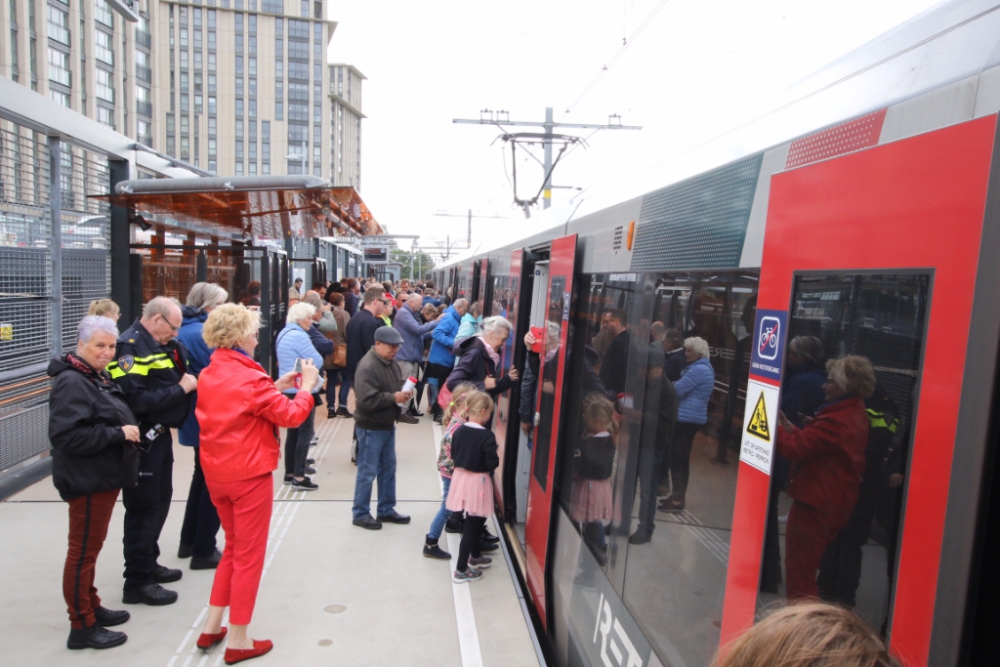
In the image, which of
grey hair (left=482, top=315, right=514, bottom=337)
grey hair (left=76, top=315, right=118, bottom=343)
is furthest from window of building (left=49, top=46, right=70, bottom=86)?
grey hair (left=76, top=315, right=118, bottom=343)

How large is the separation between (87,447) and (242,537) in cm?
84

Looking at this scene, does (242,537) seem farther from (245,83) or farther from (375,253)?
(245,83)

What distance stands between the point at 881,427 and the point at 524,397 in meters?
3.88

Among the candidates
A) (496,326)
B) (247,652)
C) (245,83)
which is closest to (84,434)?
(247,652)

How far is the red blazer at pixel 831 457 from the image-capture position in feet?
5.06

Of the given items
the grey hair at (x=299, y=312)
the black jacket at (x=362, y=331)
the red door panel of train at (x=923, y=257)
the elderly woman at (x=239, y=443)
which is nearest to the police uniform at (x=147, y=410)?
the elderly woman at (x=239, y=443)

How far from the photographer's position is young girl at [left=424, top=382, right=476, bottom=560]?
498 centimetres

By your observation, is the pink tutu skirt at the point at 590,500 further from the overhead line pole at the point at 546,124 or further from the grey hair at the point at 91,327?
the overhead line pole at the point at 546,124

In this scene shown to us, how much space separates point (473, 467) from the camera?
15.7 feet

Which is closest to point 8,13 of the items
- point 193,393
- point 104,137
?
point 104,137

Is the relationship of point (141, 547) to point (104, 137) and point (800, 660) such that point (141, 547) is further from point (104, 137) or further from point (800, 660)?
point (104, 137)

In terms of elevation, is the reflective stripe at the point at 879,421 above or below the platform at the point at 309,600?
above

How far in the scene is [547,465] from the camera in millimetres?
4391

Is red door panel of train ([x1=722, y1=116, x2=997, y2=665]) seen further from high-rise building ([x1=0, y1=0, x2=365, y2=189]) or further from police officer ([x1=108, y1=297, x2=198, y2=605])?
high-rise building ([x1=0, y1=0, x2=365, y2=189])
